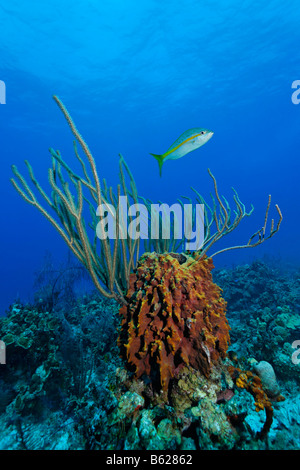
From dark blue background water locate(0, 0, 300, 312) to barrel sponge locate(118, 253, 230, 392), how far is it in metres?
7.44

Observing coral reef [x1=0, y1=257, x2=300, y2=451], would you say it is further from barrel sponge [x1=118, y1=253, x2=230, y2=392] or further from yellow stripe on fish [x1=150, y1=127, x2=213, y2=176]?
yellow stripe on fish [x1=150, y1=127, x2=213, y2=176]

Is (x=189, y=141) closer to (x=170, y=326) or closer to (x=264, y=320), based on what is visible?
(x=170, y=326)

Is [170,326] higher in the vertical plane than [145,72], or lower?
lower

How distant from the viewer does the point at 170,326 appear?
2.22 m

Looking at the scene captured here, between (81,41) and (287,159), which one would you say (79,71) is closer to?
(81,41)

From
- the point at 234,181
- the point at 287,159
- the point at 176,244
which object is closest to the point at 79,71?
the point at 176,244

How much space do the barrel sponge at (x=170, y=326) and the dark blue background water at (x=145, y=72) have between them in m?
7.44

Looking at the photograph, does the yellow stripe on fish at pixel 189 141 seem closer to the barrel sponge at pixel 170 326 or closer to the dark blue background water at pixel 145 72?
the barrel sponge at pixel 170 326

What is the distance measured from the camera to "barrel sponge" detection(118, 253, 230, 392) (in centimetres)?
220

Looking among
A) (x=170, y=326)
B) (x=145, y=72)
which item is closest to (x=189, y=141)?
(x=170, y=326)

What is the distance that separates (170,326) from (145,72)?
39296mm

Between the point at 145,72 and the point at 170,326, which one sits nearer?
the point at 170,326

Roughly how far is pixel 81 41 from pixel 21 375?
119ft

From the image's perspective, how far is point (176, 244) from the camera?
3.88 meters
